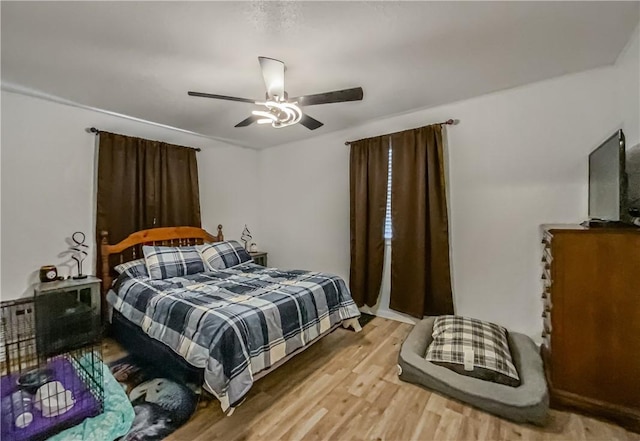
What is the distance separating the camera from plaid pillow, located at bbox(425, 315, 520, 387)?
194 centimetres

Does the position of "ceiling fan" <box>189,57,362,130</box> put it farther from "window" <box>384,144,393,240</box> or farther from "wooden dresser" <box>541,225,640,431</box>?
"wooden dresser" <box>541,225,640,431</box>

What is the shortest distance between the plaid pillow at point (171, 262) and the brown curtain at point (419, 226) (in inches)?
88.6

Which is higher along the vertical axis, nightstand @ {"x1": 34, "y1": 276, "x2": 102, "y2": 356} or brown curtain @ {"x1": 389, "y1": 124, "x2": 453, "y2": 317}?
brown curtain @ {"x1": 389, "y1": 124, "x2": 453, "y2": 317}

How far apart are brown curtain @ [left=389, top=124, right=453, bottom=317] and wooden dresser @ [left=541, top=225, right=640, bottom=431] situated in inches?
44.9

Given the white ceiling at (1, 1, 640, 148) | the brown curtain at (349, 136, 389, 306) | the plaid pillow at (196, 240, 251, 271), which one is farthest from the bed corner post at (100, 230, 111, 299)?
the brown curtain at (349, 136, 389, 306)

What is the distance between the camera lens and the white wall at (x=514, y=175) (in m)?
2.36

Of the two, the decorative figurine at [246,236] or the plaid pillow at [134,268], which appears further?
the decorative figurine at [246,236]

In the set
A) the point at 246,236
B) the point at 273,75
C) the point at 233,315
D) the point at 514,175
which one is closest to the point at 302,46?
the point at 273,75

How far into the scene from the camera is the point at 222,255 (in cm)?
338

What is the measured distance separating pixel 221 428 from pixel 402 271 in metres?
2.26

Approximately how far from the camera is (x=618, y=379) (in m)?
1.64

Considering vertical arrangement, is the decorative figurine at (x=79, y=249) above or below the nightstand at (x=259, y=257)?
above

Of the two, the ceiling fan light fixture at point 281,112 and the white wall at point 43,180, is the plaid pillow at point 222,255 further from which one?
the ceiling fan light fixture at point 281,112

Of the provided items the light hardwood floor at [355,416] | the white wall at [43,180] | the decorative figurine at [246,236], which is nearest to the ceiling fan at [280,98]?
the white wall at [43,180]
